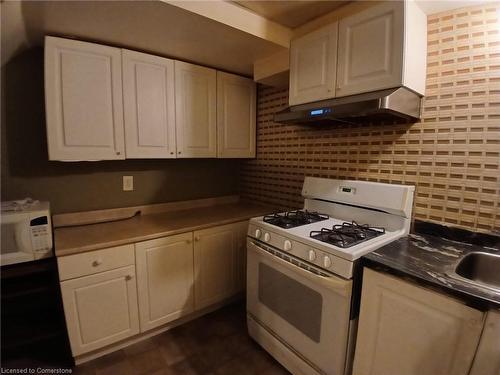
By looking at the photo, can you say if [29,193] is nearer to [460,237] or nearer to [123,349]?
[123,349]

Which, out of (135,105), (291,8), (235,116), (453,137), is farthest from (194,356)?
(291,8)

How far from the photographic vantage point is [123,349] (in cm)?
171

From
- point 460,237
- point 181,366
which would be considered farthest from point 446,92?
point 181,366

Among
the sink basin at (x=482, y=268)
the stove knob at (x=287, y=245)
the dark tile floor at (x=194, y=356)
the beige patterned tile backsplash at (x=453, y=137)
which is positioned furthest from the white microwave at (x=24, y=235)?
the sink basin at (x=482, y=268)

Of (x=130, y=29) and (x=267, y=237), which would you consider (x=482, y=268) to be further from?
(x=130, y=29)

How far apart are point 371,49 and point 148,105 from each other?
1487 millimetres

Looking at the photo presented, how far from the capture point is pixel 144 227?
5.95ft

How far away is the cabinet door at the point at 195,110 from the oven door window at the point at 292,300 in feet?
3.65

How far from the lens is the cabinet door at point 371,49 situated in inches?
49.3

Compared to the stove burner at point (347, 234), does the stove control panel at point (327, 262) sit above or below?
below

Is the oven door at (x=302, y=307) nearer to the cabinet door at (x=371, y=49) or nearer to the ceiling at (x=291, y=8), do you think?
the cabinet door at (x=371, y=49)

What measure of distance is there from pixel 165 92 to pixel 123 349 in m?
1.84

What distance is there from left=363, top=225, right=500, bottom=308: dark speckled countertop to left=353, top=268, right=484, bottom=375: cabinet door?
5cm

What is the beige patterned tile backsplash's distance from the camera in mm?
1252
